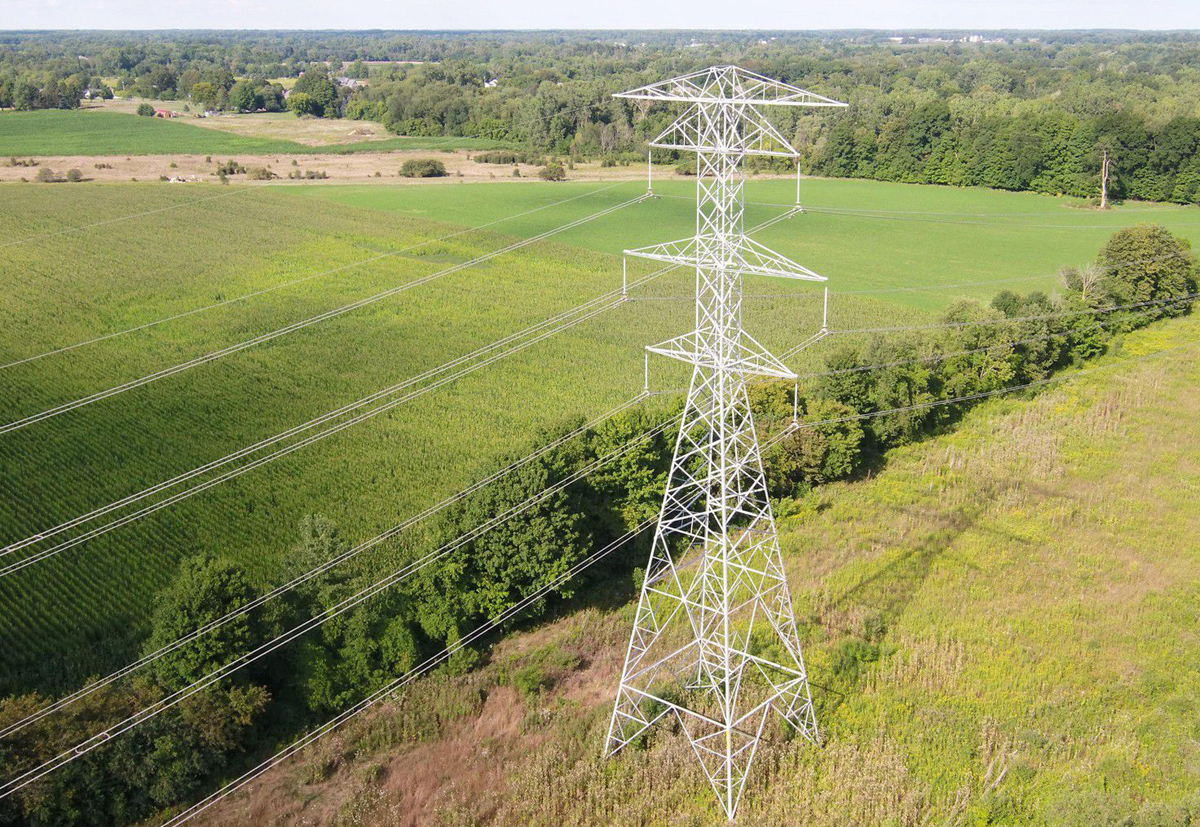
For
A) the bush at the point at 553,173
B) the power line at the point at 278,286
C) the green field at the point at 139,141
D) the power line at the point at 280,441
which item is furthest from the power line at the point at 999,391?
the green field at the point at 139,141

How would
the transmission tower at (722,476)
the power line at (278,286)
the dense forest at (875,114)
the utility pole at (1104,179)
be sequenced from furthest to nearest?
the dense forest at (875,114), the utility pole at (1104,179), the power line at (278,286), the transmission tower at (722,476)

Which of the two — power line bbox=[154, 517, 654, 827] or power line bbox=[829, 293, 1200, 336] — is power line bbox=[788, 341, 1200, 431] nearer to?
power line bbox=[829, 293, 1200, 336]

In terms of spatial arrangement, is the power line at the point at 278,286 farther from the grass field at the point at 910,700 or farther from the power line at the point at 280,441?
the grass field at the point at 910,700

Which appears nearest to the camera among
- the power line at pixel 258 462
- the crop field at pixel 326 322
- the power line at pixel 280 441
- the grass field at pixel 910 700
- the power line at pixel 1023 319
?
the grass field at pixel 910 700

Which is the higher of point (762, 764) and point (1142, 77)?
point (1142, 77)

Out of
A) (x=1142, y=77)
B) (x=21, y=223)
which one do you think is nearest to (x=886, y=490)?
(x=21, y=223)

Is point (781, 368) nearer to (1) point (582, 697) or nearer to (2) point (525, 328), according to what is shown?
(1) point (582, 697)

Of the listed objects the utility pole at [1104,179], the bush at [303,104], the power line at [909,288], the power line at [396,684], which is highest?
the bush at [303,104]
